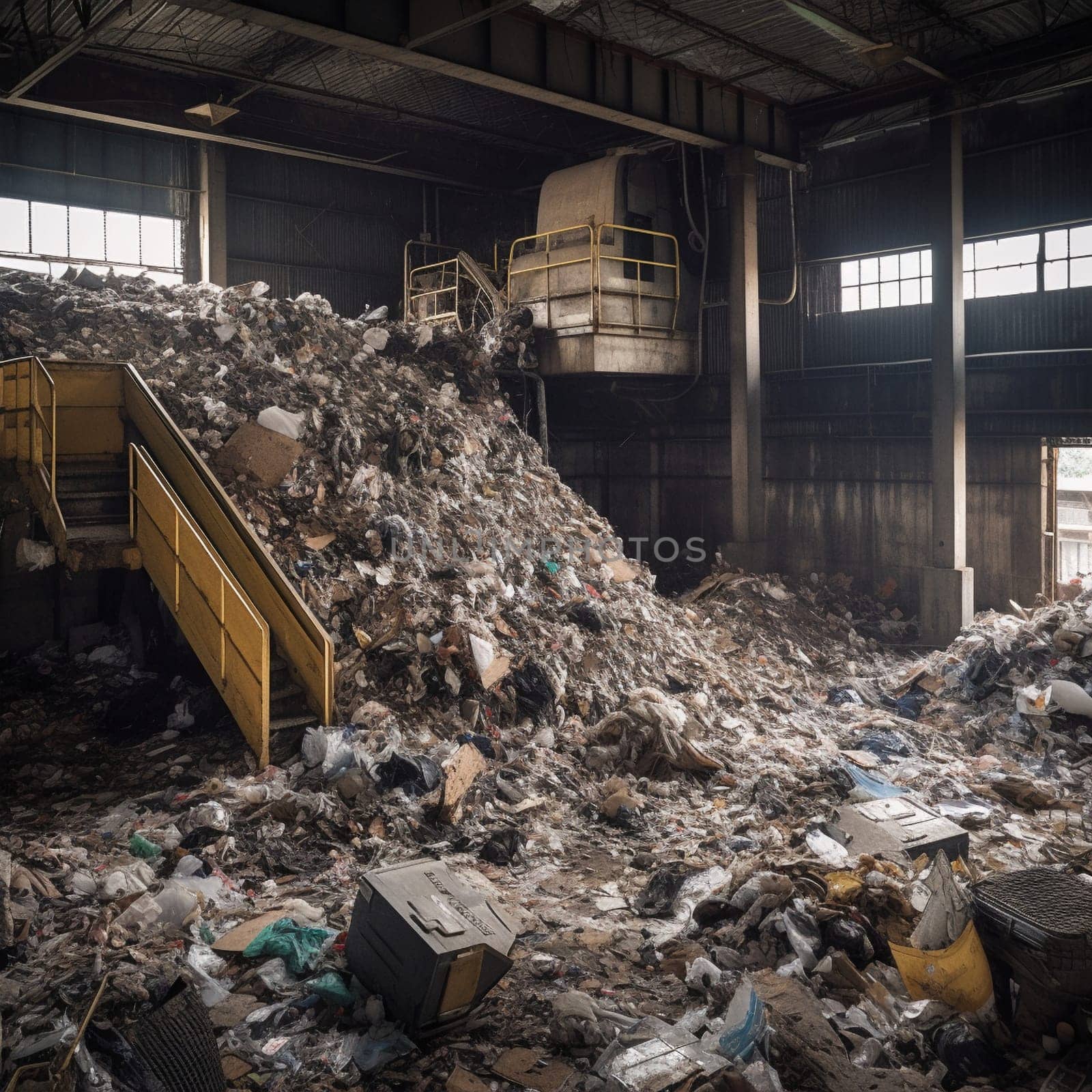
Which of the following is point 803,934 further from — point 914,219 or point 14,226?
point 14,226

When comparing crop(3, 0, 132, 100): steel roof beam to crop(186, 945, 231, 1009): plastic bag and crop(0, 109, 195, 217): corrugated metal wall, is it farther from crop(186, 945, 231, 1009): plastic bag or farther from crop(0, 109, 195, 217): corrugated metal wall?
crop(186, 945, 231, 1009): plastic bag

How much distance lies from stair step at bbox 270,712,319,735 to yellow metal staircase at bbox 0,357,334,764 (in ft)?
0.03

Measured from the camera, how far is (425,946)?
4.34 m

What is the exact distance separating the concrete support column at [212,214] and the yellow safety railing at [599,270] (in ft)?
16.2

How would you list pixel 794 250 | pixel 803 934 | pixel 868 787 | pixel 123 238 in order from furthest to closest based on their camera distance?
pixel 794 250 → pixel 123 238 → pixel 868 787 → pixel 803 934

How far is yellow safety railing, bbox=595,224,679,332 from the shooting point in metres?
13.8

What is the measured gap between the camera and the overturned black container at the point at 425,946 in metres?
4.36

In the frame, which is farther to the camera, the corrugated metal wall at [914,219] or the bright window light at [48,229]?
the bright window light at [48,229]

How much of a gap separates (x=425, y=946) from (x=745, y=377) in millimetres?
11847

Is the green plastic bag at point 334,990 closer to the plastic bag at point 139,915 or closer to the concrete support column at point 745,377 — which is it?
the plastic bag at point 139,915

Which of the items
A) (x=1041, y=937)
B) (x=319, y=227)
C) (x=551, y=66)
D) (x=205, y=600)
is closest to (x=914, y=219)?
(x=551, y=66)

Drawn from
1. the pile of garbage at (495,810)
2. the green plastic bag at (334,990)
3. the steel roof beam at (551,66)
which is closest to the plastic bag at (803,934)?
the pile of garbage at (495,810)

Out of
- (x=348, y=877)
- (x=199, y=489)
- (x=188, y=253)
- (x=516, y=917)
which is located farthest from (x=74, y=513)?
(x=188, y=253)

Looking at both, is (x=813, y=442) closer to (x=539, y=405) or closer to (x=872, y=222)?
(x=872, y=222)
